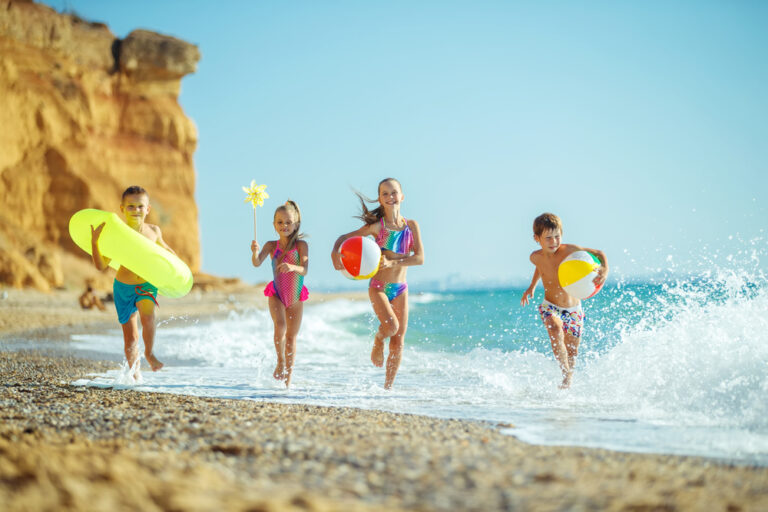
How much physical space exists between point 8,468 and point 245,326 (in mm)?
12253

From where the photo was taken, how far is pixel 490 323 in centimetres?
1470

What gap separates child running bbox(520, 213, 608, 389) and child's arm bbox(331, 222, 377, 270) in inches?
60.8

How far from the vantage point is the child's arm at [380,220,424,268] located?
590cm

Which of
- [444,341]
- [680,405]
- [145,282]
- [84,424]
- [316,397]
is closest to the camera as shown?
[84,424]

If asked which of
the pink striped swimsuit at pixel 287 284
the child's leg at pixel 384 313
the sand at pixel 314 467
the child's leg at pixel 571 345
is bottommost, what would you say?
the sand at pixel 314 467

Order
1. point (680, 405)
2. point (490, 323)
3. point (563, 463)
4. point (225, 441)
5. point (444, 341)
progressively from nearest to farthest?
1. point (563, 463)
2. point (225, 441)
3. point (680, 405)
4. point (444, 341)
5. point (490, 323)

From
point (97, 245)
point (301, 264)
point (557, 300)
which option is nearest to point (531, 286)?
point (557, 300)

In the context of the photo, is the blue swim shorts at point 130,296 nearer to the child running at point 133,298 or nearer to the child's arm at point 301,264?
the child running at point 133,298

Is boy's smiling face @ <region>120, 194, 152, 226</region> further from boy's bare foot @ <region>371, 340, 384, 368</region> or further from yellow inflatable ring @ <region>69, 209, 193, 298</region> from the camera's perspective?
boy's bare foot @ <region>371, 340, 384, 368</region>

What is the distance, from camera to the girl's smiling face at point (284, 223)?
6195 millimetres

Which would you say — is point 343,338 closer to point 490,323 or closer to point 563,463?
point 490,323

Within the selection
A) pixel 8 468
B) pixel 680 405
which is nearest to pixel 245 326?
pixel 680 405

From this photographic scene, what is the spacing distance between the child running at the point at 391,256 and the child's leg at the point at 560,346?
53.3 inches

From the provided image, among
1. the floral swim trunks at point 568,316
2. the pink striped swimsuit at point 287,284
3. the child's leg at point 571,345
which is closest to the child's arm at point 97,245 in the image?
the pink striped swimsuit at point 287,284
